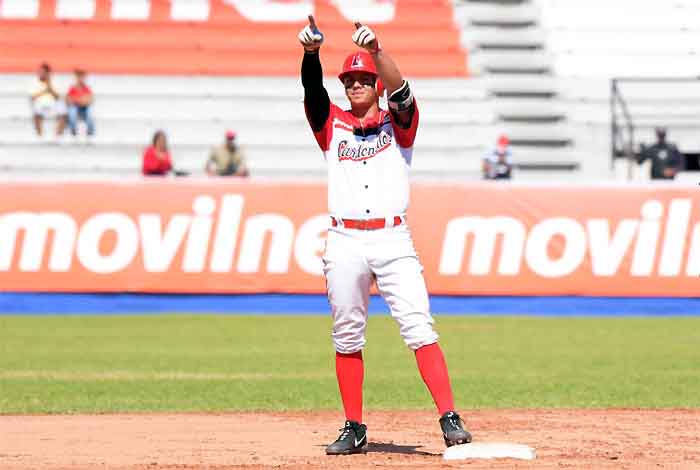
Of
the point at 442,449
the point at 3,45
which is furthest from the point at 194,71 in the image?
the point at 442,449

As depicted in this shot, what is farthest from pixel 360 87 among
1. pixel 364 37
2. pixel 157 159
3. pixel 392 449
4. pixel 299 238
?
pixel 157 159

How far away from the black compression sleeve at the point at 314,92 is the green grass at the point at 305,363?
3476 millimetres

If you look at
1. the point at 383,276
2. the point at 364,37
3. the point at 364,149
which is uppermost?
the point at 364,37

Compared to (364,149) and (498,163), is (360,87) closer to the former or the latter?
(364,149)

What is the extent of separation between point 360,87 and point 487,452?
2099 mm

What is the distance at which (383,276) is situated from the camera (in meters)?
8.34

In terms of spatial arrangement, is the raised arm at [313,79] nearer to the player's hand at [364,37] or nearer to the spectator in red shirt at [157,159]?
the player's hand at [364,37]

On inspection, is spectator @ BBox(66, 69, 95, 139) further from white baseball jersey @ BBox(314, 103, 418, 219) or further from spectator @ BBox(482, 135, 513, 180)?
white baseball jersey @ BBox(314, 103, 418, 219)

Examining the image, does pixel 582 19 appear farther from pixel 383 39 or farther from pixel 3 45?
pixel 3 45

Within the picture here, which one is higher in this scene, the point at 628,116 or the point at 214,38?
the point at 214,38

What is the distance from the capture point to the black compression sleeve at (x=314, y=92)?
8.27 m

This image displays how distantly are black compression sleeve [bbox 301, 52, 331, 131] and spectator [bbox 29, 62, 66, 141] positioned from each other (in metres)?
19.1

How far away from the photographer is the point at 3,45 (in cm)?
2945

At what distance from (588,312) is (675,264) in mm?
1294
